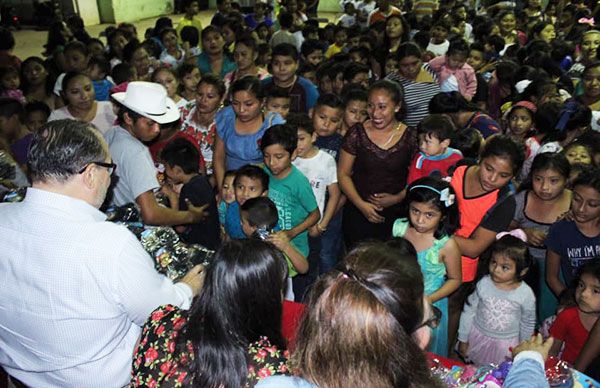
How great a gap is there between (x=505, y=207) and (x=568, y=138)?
1.70m

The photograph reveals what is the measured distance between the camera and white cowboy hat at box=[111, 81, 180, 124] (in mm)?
2979

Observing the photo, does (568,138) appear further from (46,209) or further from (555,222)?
(46,209)

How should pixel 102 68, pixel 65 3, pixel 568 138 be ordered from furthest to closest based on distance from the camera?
1. pixel 65 3
2. pixel 102 68
3. pixel 568 138

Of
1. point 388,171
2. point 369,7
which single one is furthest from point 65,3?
point 388,171

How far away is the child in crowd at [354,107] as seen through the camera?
13.5ft

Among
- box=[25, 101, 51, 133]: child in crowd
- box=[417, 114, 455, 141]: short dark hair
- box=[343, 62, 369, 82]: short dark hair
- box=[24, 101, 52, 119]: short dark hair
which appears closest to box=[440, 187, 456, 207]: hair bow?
box=[417, 114, 455, 141]: short dark hair

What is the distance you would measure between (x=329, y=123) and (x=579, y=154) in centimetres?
187

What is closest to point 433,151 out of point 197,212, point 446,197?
point 446,197

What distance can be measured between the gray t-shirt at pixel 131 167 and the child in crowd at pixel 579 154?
9.65ft

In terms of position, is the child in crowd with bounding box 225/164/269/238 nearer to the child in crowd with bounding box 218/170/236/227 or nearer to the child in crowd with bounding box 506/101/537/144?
the child in crowd with bounding box 218/170/236/227

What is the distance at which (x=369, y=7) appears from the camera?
1070 centimetres

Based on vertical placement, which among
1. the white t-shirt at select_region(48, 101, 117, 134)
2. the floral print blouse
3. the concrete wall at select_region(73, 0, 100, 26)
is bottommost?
the floral print blouse

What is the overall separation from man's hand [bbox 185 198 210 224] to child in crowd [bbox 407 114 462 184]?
55.4 inches

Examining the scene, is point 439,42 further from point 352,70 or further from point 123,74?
point 123,74
